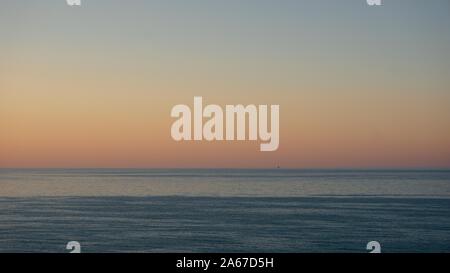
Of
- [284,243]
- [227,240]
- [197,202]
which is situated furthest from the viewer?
[197,202]

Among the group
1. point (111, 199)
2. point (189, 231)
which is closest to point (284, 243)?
point (189, 231)

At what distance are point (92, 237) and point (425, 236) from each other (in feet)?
77.1

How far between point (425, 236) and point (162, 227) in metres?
19.5

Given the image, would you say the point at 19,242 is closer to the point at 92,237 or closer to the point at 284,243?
the point at 92,237

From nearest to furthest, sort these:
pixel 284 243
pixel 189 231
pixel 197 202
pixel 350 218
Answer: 1. pixel 284 243
2. pixel 189 231
3. pixel 350 218
4. pixel 197 202

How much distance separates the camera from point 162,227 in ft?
155

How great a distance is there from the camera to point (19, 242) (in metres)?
39.8
